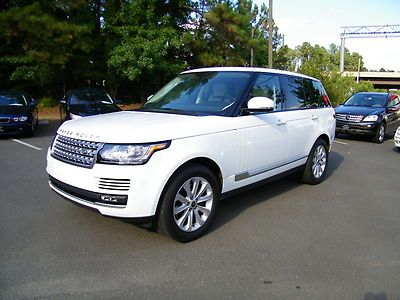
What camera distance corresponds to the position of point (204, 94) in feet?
15.9

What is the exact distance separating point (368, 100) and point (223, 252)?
11.6 metres

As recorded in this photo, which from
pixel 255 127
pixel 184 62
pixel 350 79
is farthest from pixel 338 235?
pixel 350 79

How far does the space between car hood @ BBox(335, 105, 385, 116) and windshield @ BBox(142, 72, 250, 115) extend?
27.6 ft

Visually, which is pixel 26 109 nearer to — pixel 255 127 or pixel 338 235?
pixel 255 127

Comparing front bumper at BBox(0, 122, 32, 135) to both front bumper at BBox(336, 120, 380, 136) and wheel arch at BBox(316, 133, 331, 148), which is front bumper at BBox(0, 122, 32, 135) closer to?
wheel arch at BBox(316, 133, 331, 148)

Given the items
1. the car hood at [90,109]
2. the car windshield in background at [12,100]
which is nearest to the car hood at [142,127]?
the car hood at [90,109]

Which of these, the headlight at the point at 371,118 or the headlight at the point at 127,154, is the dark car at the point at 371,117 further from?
the headlight at the point at 127,154

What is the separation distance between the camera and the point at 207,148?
4.00 meters

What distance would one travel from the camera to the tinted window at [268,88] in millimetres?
4838

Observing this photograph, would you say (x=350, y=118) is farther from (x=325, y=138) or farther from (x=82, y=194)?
(x=82, y=194)

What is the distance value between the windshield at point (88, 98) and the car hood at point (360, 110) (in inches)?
304

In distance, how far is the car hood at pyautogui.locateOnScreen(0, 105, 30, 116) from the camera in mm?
11070

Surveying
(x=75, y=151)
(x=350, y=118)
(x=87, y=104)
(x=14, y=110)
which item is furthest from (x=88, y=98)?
(x=75, y=151)

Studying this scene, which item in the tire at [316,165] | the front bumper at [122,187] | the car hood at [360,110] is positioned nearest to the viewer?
the front bumper at [122,187]
